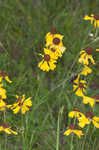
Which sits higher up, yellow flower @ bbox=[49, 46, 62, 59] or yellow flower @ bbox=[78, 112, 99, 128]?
yellow flower @ bbox=[49, 46, 62, 59]

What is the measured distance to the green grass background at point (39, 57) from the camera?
3.45 feet

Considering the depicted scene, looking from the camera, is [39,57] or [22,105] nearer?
[22,105]

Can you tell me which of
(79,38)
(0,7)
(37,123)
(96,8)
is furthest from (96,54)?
(0,7)

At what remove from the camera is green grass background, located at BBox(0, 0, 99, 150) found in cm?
105

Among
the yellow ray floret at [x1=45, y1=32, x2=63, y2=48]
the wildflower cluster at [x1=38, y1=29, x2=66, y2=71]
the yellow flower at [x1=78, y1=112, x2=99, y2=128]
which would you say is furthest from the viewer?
the yellow ray floret at [x1=45, y1=32, x2=63, y2=48]

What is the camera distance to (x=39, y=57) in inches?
48.4

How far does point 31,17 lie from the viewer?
55.7 inches

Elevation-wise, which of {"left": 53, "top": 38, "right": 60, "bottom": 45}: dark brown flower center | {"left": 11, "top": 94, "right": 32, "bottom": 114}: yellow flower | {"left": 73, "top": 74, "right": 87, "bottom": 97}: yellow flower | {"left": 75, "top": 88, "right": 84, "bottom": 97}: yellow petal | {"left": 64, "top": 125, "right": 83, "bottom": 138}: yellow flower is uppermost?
{"left": 53, "top": 38, "right": 60, "bottom": 45}: dark brown flower center

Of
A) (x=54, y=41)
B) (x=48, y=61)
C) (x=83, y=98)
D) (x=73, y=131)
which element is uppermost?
(x=54, y=41)

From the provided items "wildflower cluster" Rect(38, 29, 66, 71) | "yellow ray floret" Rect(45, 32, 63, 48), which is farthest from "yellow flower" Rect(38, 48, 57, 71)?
"yellow ray floret" Rect(45, 32, 63, 48)

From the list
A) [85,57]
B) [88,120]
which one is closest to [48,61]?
[85,57]

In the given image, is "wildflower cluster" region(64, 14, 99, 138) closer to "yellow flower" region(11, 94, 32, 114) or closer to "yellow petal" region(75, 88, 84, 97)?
"yellow petal" region(75, 88, 84, 97)

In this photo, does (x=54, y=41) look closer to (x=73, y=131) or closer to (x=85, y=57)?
(x=85, y=57)

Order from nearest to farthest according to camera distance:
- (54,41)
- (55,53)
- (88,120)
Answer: (88,120) → (55,53) → (54,41)
